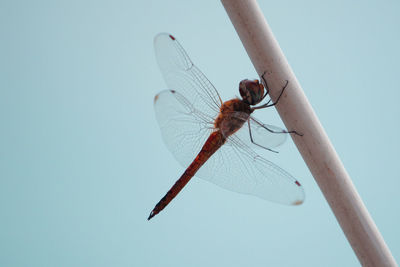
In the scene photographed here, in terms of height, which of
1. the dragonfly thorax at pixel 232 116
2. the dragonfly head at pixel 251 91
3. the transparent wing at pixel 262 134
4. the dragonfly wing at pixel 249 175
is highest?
the dragonfly head at pixel 251 91

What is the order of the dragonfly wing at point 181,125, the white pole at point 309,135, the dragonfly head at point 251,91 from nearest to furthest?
1. the white pole at point 309,135
2. the dragonfly head at point 251,91
3. the dragonfly wing at point 181,125

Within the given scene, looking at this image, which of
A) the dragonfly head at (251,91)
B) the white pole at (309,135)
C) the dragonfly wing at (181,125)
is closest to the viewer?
the white pole at (309,135)

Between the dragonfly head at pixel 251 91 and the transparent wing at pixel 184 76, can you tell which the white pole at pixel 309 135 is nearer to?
the dragonfly head at pixel 251 91

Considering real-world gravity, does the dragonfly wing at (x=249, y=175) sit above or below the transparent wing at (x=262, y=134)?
below

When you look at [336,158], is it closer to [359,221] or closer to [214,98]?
[359,221]

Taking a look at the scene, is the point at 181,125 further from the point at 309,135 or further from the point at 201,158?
the point at 309,135

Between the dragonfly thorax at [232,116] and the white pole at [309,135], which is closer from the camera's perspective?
the white pole at [309,135]

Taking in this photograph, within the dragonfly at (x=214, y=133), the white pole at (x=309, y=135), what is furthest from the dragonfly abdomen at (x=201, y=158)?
the white pole at (x=309, y=135)
